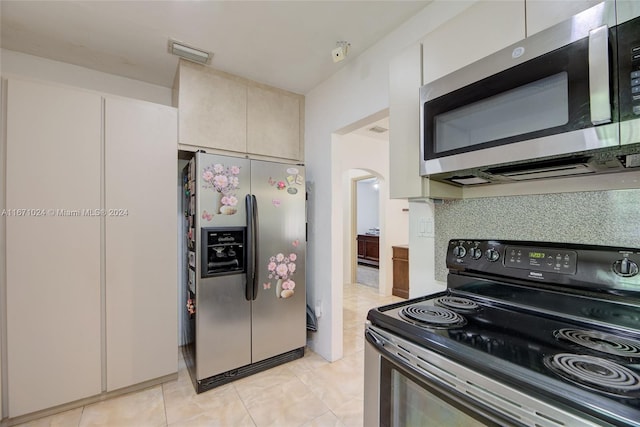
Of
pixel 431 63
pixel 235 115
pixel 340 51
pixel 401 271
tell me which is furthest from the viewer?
pixel 401 271

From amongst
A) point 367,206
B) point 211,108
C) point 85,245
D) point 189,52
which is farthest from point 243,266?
point 367,206

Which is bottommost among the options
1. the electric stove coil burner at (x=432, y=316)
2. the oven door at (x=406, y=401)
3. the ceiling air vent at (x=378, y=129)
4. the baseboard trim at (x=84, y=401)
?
the baseboard trim at (x=84, y=401)

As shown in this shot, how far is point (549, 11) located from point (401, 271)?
4201 mm

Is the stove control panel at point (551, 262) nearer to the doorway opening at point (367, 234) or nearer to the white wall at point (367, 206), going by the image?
the doorway opening at point (367, 234)

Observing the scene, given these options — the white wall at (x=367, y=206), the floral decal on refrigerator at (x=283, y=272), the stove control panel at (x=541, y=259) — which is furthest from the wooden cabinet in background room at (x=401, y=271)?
the white wall at (x=367, y=206)

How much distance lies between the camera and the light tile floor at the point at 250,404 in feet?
5.94

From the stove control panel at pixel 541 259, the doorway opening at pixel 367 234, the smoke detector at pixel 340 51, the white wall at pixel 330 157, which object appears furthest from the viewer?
the doorway opening at pixel 367 234

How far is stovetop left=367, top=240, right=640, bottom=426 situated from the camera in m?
0.61

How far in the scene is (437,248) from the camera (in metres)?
1.54

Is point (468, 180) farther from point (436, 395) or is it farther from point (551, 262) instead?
point (436, 395)

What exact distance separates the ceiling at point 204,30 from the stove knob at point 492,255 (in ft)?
4.91

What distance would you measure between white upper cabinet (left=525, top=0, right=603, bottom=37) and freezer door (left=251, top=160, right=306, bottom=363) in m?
1.89

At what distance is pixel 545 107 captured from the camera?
850 mm

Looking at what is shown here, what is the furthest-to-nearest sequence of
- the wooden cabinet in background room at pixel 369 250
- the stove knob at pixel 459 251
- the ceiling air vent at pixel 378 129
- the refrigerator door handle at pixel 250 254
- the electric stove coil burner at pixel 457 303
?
the wooden cabinet in background room at pixel 369 250 → the ceiling air vent at pixel 378 129 → the refrigerator door handle at pixel 250 254 → the stove knob at pixel 459 251 → the electric stove coil burner at pixel 457 303
